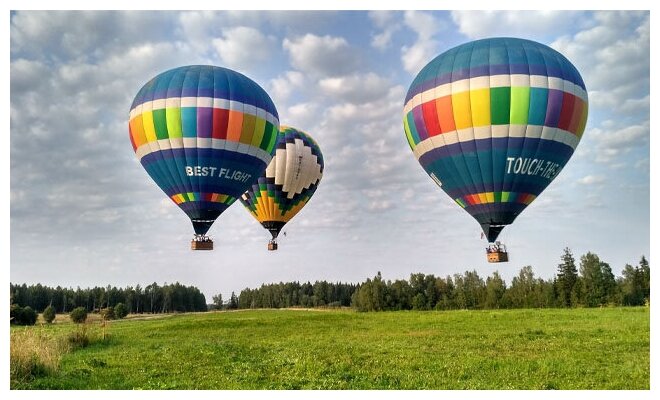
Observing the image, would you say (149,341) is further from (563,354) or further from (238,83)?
(563,354)

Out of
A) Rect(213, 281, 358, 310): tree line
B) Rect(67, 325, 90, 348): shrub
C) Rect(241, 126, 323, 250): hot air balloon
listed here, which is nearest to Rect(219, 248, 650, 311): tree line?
Rect(213, 281, 358, 310): tree line

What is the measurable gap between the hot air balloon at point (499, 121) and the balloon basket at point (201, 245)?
13.1m

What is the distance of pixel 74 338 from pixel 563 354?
19.9m

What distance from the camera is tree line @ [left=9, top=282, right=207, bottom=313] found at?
120062 mm

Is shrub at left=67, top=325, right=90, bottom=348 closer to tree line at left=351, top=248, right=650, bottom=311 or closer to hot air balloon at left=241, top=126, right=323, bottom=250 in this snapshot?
hot air balloon at left=241, top=126, right=323, bottom=250

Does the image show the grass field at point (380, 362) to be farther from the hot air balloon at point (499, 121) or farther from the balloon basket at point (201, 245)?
the hot air balloon at point (499, 121)

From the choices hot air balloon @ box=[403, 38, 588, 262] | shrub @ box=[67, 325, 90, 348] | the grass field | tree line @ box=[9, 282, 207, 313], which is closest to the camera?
the grass field

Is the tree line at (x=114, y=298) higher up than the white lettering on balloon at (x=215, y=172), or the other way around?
the white lettering on balloon at (x=215, y=172)

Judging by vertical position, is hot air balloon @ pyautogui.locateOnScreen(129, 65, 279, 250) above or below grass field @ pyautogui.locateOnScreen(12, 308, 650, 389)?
above

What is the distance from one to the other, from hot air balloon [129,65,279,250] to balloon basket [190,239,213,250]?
0.18ft

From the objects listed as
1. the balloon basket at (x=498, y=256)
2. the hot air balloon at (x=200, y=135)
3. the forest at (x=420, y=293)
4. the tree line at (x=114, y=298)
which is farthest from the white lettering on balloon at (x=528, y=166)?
the tree line at (x=114, y=298)

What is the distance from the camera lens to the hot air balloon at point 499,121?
21984 mm

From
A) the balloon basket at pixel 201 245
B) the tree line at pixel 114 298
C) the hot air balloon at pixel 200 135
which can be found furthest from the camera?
the tree line at pixel 114 298
